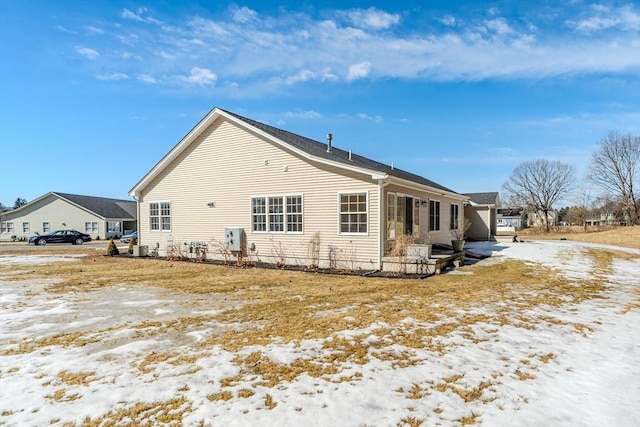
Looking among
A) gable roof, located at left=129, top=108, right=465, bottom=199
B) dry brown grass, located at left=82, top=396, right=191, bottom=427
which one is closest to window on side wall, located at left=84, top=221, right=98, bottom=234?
gable roof, located at left=129, top=108, right=465, bottom=199

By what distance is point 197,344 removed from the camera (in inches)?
199

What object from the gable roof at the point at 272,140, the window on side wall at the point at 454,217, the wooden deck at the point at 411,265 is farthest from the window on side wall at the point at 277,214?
the window on side wall at the point at 454,217

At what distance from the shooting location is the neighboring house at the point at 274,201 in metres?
12.2

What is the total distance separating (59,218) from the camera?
4047cm

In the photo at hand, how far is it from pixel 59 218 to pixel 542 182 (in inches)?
2524

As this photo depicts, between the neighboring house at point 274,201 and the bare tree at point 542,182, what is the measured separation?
43.8m

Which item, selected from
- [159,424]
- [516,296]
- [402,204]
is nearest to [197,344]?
[159,424]

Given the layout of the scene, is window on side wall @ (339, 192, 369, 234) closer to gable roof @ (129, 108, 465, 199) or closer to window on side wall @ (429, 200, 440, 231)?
gable roof @ (129, 108, 465, 199)

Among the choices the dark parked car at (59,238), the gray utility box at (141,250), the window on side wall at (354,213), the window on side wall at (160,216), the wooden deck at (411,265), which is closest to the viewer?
the wooden deck at (411,265)

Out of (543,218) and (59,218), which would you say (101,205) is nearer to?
(59,218)

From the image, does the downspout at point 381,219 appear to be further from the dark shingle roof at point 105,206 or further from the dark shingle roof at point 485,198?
the dark shingle roof at point 105,206

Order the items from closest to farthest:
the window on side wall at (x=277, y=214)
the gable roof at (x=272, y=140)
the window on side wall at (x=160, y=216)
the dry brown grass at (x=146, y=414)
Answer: the dry brown grass at (x=146, y=414), the gable roof at (x=272, y=140), the window on side wall at (x=277, y=214), the window on side wall at (x=160, y=216)

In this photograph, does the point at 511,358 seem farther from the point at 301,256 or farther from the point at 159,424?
the point at 301,256

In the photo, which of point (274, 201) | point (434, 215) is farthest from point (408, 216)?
point (274, 201)
